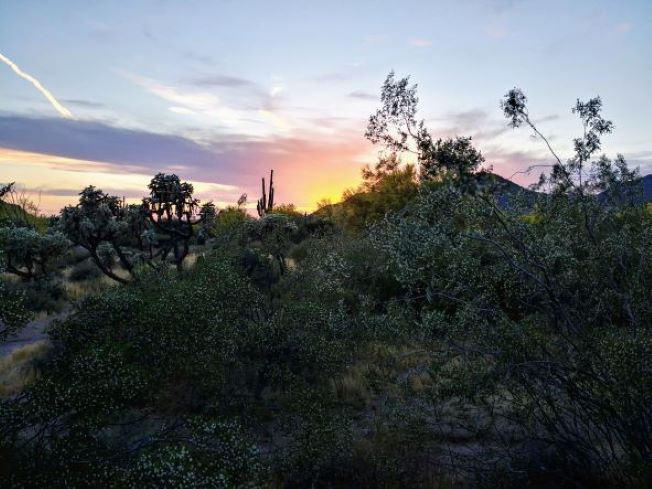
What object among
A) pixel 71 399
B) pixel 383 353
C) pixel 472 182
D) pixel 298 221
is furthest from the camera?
pixel 298 221

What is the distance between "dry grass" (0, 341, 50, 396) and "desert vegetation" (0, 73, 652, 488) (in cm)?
28

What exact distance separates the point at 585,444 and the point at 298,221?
39.3m

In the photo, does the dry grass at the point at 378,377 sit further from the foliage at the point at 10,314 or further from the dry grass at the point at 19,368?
the dry grass at the point at 19,368

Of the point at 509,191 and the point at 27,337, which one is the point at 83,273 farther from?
the point at 509,191

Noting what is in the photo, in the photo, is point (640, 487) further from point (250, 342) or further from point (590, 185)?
point (250, 342)

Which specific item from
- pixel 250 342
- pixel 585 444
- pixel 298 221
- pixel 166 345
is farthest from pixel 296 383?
pixel 298 221

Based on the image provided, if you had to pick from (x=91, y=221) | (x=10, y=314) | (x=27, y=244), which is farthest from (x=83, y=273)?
(x=10, y=314)

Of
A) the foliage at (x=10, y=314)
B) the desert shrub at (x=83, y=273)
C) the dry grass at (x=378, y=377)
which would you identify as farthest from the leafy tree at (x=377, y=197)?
the foliage at (x=10, y=314)

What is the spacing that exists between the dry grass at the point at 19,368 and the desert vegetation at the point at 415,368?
0.91 ft

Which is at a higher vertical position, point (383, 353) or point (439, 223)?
point (439, 223)

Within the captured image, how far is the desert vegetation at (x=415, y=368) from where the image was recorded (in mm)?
6609

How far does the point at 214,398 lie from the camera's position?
1043 cm

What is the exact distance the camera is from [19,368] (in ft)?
43.9

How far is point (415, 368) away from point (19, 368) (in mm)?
10148
